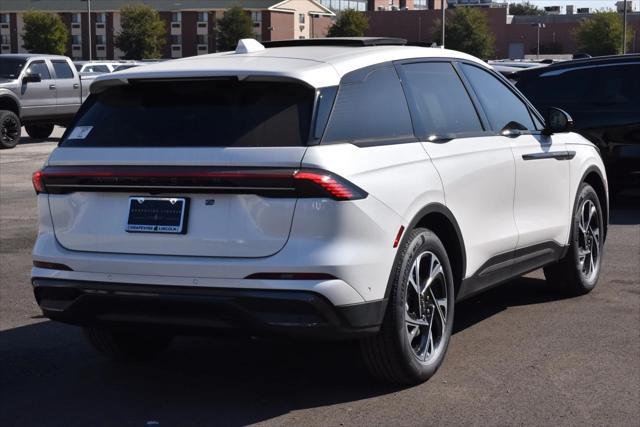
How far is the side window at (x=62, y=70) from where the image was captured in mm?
26734

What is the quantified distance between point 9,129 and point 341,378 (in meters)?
19.8

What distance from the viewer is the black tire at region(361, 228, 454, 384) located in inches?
209

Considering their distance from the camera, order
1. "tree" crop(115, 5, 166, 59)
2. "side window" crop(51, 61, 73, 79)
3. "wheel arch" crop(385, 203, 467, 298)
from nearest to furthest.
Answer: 1. "wheel arch" crop(385, 203, 467, 298)
2. "side window" crop(51, 61, 73, 79)
3. "tree" crop(115, 5, 166, 59)

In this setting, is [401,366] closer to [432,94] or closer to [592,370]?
[592,370]

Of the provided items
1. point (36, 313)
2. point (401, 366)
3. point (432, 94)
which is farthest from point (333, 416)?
point (36, 313)

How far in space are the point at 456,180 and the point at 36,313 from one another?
328cm

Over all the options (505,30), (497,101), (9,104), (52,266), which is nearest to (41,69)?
(9,104)

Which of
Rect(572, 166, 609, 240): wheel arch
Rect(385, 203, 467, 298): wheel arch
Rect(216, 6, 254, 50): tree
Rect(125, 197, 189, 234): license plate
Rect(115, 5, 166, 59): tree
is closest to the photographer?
Rect(125, 197, 189, 234): license plate

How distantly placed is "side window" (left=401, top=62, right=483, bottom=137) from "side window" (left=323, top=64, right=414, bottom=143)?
0.42 ft

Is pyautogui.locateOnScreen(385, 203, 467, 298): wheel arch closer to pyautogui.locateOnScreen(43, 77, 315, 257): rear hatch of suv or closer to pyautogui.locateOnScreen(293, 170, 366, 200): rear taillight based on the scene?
pyautogui.locateOnScreen(293, 170, 366, 200): rear taillight

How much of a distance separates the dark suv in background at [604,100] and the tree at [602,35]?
80346 millimetres

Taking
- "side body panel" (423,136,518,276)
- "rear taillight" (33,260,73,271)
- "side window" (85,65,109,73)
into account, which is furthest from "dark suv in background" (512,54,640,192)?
"side window" (85,65,109,73)

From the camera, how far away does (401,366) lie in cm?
542

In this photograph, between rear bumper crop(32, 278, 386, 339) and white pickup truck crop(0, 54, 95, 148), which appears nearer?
rear bumper crop(32, 278, 386, 339)
